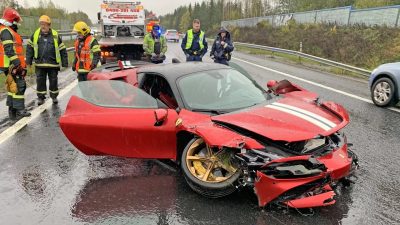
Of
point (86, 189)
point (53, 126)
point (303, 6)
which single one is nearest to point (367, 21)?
point (53, 126)

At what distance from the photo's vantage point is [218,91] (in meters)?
4.97

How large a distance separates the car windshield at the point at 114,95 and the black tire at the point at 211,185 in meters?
1.00

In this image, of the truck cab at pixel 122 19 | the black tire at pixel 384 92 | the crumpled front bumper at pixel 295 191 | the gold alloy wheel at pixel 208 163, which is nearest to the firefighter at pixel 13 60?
the gold alloy wheel at pixel 208 163

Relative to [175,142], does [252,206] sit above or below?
below

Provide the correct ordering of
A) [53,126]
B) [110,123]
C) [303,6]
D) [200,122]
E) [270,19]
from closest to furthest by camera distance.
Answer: [200,122] < [110,123] < [53,126] < [270,19] < [303,6]

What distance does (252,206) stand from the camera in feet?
12.6

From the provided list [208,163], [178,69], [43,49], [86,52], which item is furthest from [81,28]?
[208,163]

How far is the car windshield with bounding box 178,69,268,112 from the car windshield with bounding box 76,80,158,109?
0.48 meters

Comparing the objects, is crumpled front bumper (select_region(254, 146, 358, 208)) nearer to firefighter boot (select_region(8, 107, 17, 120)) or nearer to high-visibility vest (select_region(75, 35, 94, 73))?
firefighter boot (select_region(8, 107, 17, 120))

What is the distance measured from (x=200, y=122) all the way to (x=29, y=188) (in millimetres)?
2078

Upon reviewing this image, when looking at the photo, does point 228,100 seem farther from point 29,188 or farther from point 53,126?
point 53,126

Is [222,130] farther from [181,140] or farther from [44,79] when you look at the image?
[44,79]

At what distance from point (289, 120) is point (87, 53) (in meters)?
5.82

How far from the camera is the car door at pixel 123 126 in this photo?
4457 mm
